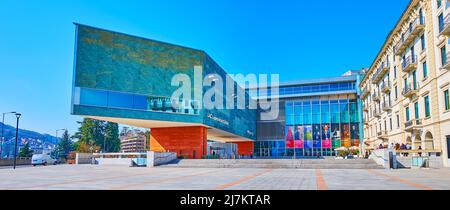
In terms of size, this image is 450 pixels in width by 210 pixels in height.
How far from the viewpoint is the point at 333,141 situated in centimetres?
6612

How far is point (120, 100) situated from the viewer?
3369 cm

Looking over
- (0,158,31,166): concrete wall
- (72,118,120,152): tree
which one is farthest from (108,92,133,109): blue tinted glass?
(72,118,120,152): tree

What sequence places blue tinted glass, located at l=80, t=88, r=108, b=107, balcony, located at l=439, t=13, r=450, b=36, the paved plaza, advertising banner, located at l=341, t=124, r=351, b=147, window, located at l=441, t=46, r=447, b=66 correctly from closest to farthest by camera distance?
1. the paved plaza
2. balcony, located at l=439, t=13, r=450, b=36
3. window, located at l=441, t=46, r=447, b=66
4. blue tinted glass, located at l=80, t=88, r=108, b=107
5. advertising banner, located at l=341, t=124, r=351, b=147

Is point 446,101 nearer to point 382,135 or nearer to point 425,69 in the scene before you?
point 425,69

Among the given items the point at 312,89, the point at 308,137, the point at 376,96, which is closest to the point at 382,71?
the point at 376,96

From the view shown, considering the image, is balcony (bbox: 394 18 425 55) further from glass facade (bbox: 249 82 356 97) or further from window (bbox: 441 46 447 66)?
glass facade (bbox: 249 82 356 97)

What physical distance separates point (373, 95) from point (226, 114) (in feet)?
72.2

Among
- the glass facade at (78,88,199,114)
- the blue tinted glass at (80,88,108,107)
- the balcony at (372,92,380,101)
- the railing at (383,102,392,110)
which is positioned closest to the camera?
the blue tinted glass at (80,88,108,107)

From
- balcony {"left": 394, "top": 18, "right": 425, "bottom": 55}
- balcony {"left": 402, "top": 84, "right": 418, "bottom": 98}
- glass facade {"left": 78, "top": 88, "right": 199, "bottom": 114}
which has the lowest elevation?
glass facade {"left": 78, "top": 88, "right": 199, "bottom": 114}

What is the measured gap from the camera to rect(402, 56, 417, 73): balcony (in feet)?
105

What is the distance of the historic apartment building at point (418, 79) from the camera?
26.0 meters

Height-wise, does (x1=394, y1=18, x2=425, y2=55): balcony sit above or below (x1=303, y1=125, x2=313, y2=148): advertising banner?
above
